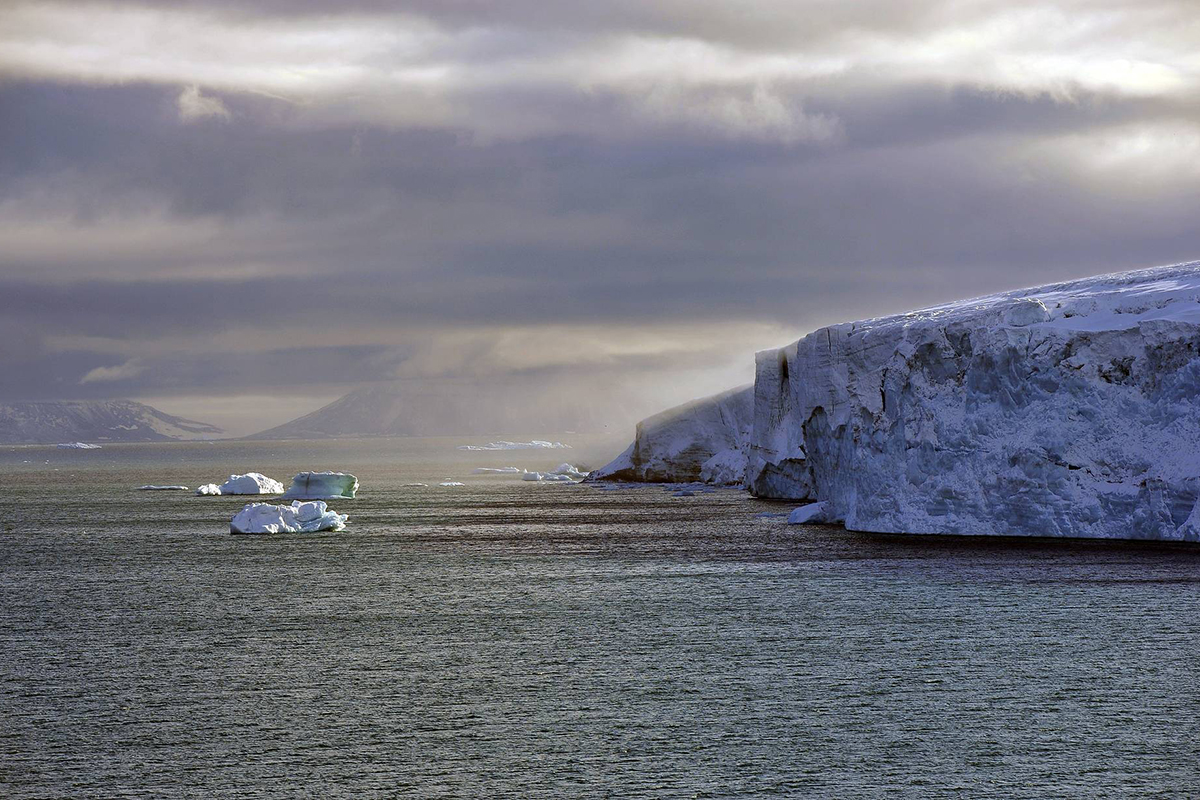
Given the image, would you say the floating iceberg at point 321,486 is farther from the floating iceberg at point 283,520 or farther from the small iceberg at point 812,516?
the small iceberg at point 812,516

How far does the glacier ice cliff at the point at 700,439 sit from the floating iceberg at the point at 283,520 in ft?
97.5

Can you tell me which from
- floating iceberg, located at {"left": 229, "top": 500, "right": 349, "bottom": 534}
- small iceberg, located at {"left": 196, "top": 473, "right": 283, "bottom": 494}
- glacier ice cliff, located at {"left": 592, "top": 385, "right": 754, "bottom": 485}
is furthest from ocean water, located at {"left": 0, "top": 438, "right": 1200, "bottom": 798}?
small iceberg, located at {"left": 196, "top": 473, "right": 283, "bottom": 494}

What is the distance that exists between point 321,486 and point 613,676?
4401 cm

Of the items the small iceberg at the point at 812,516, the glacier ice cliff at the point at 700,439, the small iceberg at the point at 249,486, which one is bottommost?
the small iceberg at the point at 812,516

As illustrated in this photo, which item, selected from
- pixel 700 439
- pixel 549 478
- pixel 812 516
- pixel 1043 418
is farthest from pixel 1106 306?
pixel 549 478

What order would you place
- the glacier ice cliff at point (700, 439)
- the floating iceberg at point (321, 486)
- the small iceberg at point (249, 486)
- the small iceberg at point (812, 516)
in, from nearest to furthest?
the small iceberg at point (812, 516) < the floating iceberg at point (321, 486) < the glacier ice cliff at point (700, 439) < the small iceberg at point (249, 486)

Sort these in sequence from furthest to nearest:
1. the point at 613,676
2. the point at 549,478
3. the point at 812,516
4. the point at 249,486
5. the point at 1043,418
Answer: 1. the point at 549,478
2. the point at 249,486
3. the point at 812,516
4. the point at 1043,418
5. the point at 613,676

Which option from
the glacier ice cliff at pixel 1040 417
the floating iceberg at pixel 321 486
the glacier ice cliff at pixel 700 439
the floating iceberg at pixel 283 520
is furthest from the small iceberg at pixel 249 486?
the glacier ice cliff at pixel 1040 417

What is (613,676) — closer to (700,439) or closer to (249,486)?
(700,439)

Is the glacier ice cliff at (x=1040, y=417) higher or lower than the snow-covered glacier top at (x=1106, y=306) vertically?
lower

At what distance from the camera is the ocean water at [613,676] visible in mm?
9078

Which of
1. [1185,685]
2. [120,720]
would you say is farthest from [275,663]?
[1185,685]

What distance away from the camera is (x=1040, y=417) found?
94.7 feet

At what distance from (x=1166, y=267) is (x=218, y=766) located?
105 ft
